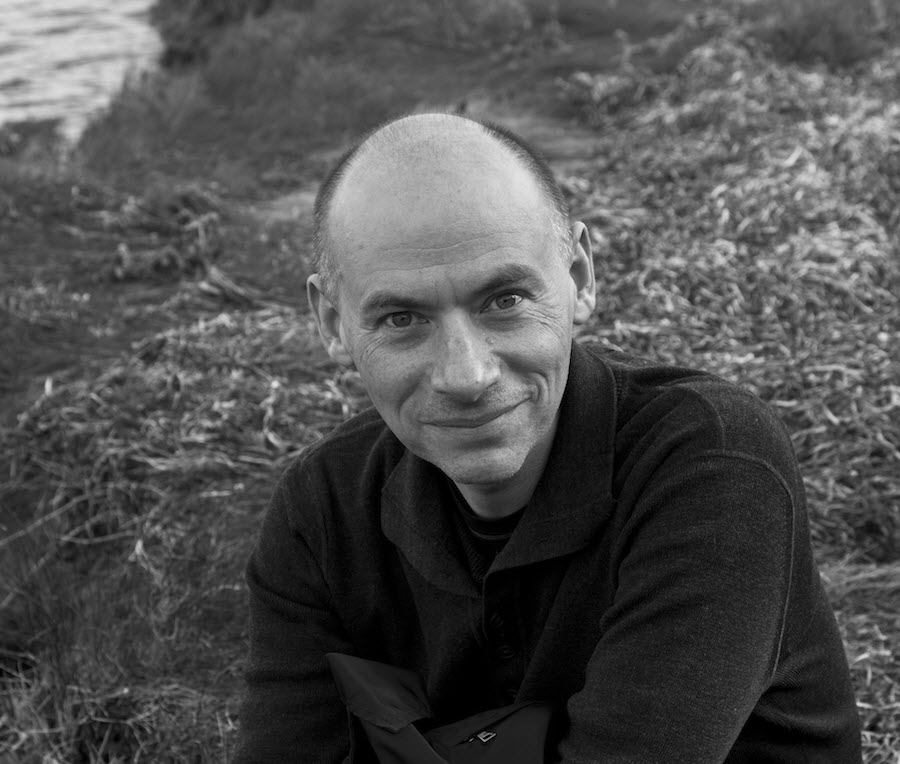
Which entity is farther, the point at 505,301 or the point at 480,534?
the point at 480,534

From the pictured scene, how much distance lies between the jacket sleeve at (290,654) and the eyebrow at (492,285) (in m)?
0.55

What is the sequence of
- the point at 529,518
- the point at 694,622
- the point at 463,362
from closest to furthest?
the point at 694,622 → the point at 463,362 → the point at 529,518

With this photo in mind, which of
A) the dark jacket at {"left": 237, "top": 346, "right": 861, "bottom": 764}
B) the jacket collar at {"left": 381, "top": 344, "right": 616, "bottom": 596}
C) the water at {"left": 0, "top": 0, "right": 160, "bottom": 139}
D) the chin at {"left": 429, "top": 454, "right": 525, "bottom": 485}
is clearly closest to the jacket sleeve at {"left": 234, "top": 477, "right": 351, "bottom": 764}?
the dark jacket at {"left": 237, "top": 346, "right": 861, "bottom": 764}

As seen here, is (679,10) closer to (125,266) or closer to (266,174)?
(266,174)

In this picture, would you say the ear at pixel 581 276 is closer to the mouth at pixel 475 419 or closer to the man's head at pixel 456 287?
the man's head at pixel 456 287

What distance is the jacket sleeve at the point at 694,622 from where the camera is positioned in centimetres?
192

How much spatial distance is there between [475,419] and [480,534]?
0.33 meters

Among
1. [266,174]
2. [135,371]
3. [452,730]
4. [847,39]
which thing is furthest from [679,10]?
[452,730]

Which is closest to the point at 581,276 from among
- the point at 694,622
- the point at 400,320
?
the point at 400,320

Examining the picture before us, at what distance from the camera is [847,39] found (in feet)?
27.0

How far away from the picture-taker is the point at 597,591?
2188mm

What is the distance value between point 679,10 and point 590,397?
9.02 meters

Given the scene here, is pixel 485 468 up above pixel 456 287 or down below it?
below

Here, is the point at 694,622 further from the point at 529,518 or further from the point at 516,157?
the point at 516,157
